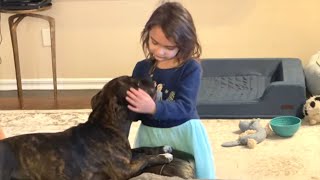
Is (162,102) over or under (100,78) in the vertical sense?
over

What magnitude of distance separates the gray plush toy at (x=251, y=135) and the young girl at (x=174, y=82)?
105cm

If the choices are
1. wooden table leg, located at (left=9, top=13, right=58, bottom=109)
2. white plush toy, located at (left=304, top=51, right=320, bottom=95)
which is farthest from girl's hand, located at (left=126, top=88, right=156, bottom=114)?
wooden table leg, located at (left=9, top=13, right=58, bottom=109)

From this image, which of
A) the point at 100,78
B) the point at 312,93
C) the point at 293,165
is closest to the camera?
the point at 293,165

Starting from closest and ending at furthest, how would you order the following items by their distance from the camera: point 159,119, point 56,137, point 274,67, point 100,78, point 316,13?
point 56,137, point 159,119, point 274,67, point 316,13, point 100,78

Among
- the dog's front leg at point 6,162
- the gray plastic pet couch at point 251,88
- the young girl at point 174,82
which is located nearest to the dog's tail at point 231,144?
the gray plastic pet couch at point 251,88

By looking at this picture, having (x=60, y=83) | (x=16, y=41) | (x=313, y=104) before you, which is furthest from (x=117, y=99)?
(x=60, y=83)

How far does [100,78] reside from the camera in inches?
175

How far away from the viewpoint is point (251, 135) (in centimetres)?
308

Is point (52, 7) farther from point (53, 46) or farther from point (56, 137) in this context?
point (56, 137)

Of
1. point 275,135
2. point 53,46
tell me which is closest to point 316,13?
point 275,135

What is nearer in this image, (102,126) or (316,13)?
(102,126)

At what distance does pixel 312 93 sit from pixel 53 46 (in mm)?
2017

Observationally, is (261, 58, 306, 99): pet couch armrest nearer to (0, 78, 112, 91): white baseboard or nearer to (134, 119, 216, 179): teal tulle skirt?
(134, 119, 216, 179): teal tulle skirt

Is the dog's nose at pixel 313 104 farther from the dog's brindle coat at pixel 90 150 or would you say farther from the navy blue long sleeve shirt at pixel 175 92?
the dog's brindle coat at pixel 90 150
